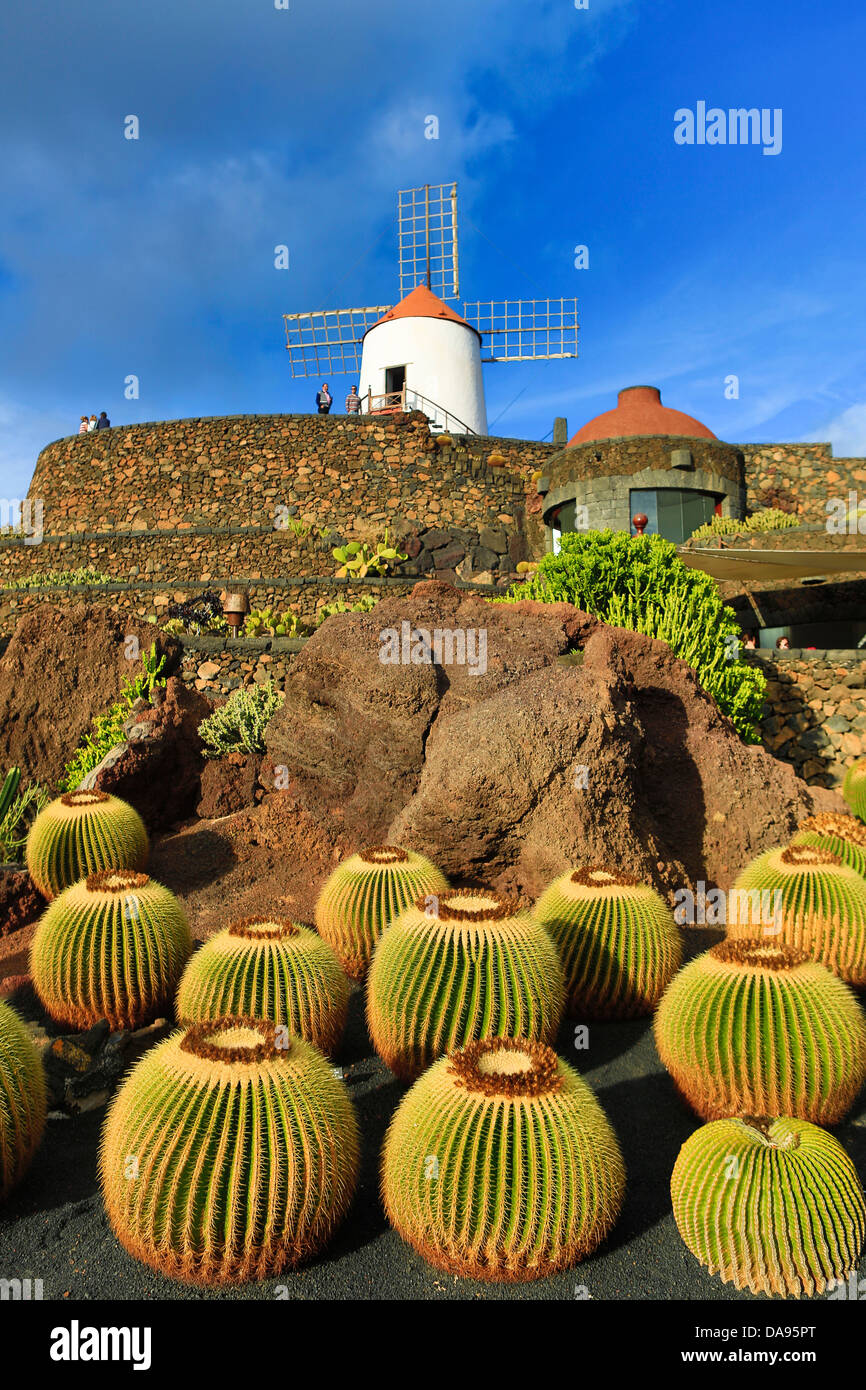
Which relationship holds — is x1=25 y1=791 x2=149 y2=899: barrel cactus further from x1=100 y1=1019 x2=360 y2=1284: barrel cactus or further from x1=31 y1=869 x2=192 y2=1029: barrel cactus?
x1=100 y1=1019 x2=360 y2=1284: barrel cactus

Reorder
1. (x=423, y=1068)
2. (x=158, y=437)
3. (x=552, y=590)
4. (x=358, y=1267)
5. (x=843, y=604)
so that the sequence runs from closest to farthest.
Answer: (x=358, y=1267)
(x=423, y=1068)
(x=552, y=590)
(x=843, y=604)
(x=158, y=437)

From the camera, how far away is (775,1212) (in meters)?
2.76

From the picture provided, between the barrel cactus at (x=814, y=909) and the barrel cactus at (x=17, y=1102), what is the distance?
362cm

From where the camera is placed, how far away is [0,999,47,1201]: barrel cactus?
3199 millimetres

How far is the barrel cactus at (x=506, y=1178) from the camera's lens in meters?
2.71

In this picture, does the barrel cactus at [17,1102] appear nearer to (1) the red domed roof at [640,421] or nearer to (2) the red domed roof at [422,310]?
(1) the red domed roof at [640,421]

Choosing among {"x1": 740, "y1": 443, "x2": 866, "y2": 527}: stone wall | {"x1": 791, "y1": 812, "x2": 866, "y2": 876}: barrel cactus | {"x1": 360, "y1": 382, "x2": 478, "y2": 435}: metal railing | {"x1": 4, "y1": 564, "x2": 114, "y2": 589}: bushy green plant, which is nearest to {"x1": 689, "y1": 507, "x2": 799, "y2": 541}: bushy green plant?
{"x1": 740, "y1": 443, "x2": 866, "y2": 527}: stone wall

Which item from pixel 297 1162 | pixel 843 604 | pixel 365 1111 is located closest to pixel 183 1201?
pixel 297 1162

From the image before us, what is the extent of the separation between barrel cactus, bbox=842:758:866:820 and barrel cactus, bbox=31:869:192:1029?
19.2 feet

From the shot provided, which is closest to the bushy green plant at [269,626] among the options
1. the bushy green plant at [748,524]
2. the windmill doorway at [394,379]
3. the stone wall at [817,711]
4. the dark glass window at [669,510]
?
the stone wall at [817,711]

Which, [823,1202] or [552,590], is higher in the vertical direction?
[552,590]

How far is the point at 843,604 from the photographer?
587 inches
